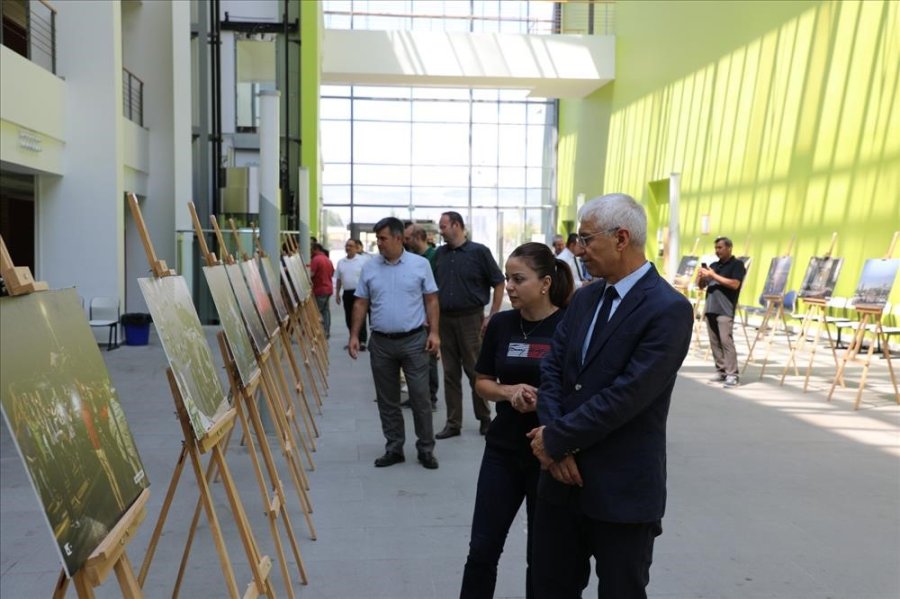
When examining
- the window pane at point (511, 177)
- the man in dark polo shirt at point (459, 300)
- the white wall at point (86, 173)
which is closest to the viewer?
the man in dark polo shirt at point (459, 300)

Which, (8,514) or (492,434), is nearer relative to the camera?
(492,434)

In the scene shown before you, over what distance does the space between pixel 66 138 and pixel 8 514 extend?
8893 millimetres

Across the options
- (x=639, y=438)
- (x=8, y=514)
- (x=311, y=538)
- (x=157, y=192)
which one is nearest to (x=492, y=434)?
(x=639, y=438)

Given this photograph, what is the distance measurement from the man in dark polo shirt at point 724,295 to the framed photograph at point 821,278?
121cm

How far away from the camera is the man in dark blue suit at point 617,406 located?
2391 millimetres

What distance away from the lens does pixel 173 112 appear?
16.2 meters

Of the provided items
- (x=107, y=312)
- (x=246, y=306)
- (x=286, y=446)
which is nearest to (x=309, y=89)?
(x=107, y=312)

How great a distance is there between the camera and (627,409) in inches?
93.4

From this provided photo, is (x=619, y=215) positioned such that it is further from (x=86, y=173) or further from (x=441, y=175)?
(x=441, y=175)

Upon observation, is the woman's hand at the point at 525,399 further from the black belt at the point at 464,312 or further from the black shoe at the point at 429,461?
the black belt at the point at 464,312

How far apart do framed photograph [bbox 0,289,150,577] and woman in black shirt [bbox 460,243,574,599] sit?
1.23m

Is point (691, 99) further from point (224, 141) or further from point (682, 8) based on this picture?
point (224, 141)

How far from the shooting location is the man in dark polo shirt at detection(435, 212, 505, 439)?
683 cm

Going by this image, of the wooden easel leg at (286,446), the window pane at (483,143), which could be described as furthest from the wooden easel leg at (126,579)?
the window pane at (483,143)
